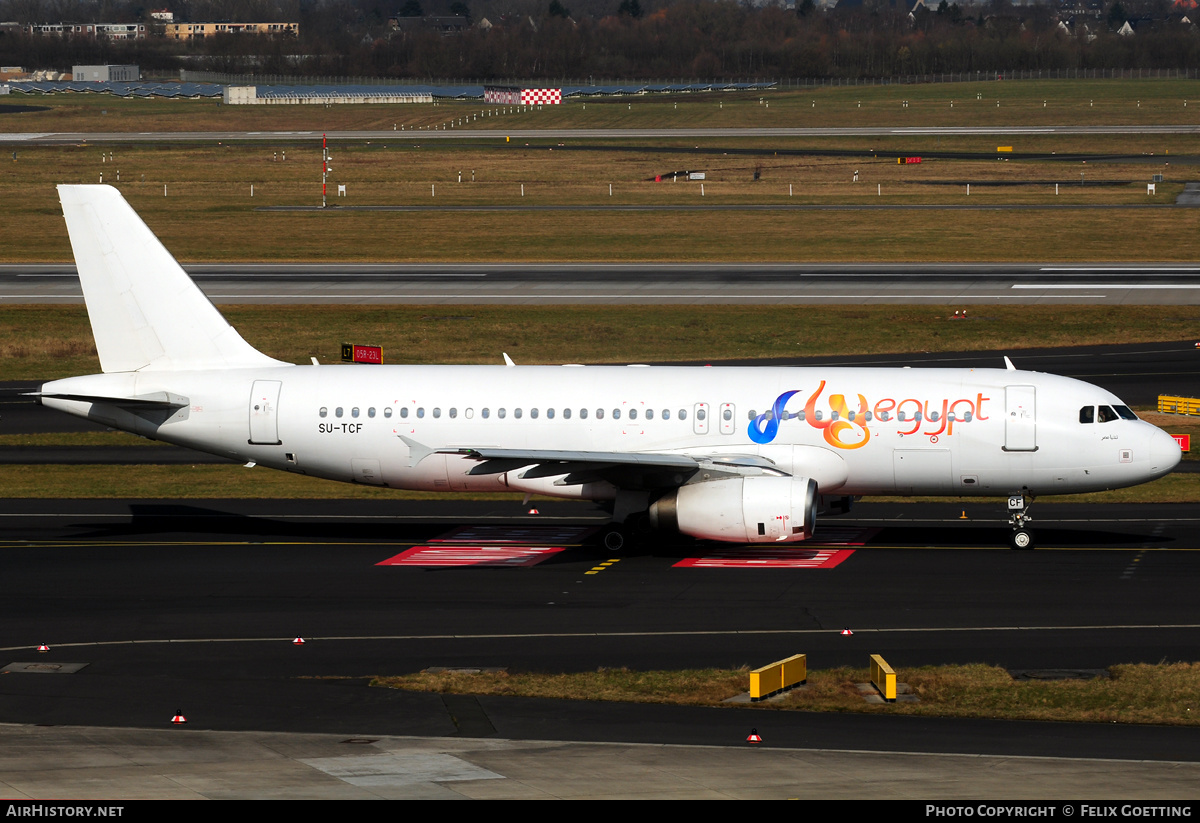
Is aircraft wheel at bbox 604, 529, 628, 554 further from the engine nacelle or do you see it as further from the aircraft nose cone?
the aircraft nose cone

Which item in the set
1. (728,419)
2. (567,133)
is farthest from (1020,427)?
(567,133)

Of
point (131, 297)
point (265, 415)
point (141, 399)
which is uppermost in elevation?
point (131, 297)

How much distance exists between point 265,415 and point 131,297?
5.08 m

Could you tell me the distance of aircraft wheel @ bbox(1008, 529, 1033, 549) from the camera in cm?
3870

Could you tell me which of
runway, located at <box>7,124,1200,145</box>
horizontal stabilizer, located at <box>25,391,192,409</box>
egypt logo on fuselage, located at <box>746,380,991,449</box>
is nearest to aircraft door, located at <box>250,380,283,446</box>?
horizontal stabilizer, located at <box>25,391,192,409</box>

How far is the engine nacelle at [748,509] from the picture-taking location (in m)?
36.1

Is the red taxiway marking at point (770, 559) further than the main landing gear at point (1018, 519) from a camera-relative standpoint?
No

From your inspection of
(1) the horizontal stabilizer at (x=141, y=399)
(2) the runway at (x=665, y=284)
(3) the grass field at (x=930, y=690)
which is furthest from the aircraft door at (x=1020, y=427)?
(2) the runway at (x=665, y=284)

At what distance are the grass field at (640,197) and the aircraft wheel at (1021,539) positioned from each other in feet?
194

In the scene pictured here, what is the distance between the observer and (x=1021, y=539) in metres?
38.7

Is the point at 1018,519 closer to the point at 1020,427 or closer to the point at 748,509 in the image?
the point at 1020,427

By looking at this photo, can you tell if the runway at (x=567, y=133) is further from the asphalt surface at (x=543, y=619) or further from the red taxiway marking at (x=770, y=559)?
the red taxiway marking at (x=770, y=559)

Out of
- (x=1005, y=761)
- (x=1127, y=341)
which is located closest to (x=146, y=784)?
(x=1005, y=761)

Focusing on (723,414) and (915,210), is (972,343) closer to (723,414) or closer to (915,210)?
(723,414)
